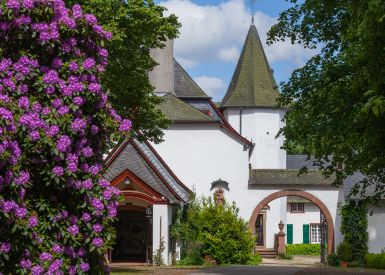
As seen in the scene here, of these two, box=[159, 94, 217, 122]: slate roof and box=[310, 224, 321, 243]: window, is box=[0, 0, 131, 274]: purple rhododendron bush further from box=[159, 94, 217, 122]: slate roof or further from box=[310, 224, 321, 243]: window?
box=[310, 224, 321, 243]: window

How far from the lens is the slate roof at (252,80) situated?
2143 inches

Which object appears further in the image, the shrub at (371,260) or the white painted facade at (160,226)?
the shrub at (371,260)

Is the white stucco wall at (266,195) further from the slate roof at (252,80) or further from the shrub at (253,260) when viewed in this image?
the slate roof at (252,80)

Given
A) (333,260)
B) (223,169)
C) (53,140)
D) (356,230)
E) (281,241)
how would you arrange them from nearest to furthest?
1. (53,140)
2. (333,260)
3. (356,230)
4. (223,169)
5. (281,241)

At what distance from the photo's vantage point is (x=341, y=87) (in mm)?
19359

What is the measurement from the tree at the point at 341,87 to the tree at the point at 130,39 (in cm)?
424

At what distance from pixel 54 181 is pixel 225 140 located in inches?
1236

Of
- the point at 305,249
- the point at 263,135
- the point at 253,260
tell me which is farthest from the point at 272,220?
the point at 253,260

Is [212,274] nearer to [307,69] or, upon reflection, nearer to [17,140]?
[307,69]

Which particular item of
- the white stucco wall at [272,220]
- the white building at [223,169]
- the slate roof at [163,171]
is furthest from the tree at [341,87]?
the white stucco wall at [272,220]

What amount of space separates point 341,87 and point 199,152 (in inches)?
935

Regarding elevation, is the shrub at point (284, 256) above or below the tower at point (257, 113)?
below

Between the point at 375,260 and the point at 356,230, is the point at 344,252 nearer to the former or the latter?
the point at 356,230

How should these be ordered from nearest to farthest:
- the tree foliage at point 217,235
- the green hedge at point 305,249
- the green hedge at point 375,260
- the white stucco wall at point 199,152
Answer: the tree foliage at point 217,235 < the green hedge at point 375,260 < the white stucco wall at point 199,152 < the green hedge at point 305,249
